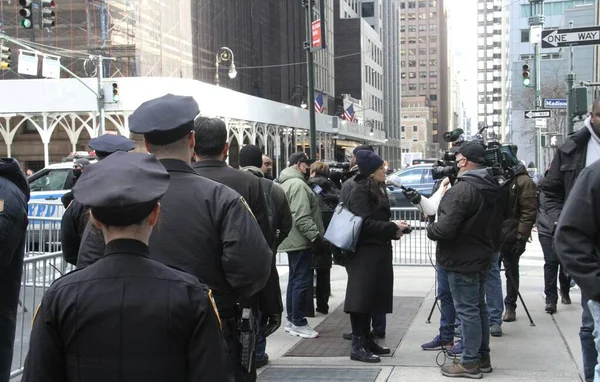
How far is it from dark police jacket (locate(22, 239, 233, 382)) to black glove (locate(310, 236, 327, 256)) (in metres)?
5.60

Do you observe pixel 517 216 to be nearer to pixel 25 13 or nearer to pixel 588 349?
pixel 588 349

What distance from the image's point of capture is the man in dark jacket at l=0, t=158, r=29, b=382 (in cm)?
398

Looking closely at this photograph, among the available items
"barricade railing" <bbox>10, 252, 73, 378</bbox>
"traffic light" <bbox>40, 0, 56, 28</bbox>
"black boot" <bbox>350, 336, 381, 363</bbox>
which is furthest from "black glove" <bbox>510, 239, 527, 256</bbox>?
"traffic light" <bbox>40, 0, 56, 28</bbox>

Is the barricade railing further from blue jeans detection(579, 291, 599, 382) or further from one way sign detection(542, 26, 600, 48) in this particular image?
one way sign detection(542, 26, 600, 48)

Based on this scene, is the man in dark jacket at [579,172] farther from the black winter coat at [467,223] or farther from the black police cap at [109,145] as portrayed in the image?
the black police cap at [109,145]

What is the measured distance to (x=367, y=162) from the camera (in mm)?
6418

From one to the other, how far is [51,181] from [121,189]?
47.8 ft

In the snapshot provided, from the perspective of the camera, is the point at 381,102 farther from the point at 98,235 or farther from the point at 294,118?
the point at 98,235

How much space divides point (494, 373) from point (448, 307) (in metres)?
1.07

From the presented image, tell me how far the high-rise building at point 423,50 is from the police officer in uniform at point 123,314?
590ft

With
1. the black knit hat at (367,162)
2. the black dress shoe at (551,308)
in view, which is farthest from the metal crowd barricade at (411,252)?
the black knit hat at (367,162)

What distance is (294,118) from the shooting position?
4188cm

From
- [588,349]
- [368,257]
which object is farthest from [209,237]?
[368,257]

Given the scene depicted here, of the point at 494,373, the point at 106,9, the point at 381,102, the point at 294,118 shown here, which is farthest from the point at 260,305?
the point at 381,102
